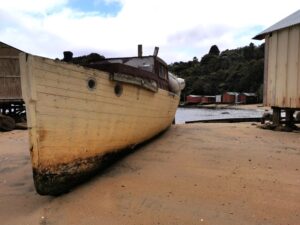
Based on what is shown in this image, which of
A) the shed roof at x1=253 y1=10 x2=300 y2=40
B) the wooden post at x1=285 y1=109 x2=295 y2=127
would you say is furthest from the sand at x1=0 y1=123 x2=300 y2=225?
the shed roof at x1=253 y1=10 x2=300 y2=40

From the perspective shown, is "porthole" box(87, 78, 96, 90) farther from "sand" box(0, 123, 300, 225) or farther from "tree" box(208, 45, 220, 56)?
"tree" box(208, 45, 220, 56)

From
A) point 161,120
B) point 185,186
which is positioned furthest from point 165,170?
point 161,120

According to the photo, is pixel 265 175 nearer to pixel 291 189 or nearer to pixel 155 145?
pixel 291 189

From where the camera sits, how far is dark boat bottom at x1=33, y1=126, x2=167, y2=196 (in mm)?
4676

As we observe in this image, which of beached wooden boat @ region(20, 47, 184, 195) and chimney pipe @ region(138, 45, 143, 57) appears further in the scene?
chimney pipe @ region(138, 45, 143, 57)

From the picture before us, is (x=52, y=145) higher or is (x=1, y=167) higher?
(x=52, y=145)

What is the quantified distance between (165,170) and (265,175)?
60.6 inches

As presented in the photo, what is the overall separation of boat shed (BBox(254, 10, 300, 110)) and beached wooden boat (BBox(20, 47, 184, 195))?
520 centimetres

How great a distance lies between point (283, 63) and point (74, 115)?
23.7 feet

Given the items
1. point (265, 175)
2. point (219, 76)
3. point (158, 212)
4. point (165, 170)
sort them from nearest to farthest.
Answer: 1. point (158, 212)
2. point (265, 175)
3. point (165, 170)
4. point (219, 76)

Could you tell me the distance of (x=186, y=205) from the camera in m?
4.32

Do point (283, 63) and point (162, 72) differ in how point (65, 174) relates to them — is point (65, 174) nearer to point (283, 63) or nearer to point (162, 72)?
point (162, 72)

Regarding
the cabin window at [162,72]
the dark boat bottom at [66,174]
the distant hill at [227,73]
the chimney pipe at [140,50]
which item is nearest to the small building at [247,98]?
the distant hill at [227,73]

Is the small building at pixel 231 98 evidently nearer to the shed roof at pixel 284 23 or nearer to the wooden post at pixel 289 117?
the shed roof at pixel 284 23
